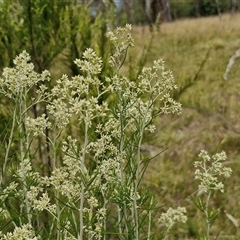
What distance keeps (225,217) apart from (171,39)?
6944mm

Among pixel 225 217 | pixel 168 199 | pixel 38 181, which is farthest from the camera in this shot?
pixel 168 199

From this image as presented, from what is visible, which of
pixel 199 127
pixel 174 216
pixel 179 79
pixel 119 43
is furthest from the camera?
pixel 199 127

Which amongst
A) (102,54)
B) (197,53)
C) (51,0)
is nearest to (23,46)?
(51,0)

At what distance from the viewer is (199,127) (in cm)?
724

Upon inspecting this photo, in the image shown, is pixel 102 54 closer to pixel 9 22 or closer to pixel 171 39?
pixel 9 22

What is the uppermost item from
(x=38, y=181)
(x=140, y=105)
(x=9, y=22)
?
(x=9, y=22)

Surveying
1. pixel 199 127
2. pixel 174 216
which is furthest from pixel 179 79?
pixel 174 216

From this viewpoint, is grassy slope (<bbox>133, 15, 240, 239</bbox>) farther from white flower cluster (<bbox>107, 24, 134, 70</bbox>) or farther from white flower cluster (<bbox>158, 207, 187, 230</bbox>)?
white flower cluster (<bbox>107, 24, 134, 70</bbox>)

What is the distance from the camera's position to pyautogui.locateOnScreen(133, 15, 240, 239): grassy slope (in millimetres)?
5621

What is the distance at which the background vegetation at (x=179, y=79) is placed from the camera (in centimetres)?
462

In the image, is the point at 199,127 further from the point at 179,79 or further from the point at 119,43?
the point at 119,43

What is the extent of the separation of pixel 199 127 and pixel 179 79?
135 cm

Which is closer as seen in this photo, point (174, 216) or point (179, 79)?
point (174, 216)

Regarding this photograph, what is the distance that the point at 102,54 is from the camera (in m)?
4.48
